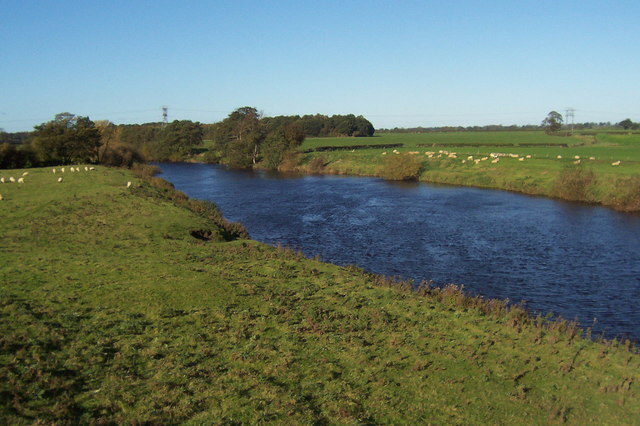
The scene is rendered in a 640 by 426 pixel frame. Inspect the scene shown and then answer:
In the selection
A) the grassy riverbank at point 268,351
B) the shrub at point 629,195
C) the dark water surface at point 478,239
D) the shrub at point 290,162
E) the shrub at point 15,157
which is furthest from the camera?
the shrub at point 290,162

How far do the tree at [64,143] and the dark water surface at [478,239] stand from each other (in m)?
16.7

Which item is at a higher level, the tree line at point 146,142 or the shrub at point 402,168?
the tree line at point 146,142

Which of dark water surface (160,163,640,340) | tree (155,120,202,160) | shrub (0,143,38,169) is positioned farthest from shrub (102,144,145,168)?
tree (155,120,202,160)

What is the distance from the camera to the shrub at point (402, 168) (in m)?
85.0

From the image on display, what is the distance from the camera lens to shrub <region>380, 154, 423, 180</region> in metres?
85.0

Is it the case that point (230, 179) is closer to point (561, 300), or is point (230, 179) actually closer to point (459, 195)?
point (459, 195)

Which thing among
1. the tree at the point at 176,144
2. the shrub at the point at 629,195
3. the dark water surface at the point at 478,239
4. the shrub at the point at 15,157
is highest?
the tree at the point at 176,144

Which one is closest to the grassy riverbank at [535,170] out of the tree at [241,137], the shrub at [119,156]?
the tree at [241,137]

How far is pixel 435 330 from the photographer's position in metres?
16.6

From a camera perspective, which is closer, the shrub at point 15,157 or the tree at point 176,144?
the shrub at point 15,157

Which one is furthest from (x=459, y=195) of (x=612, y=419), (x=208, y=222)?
(x=612, y=419)

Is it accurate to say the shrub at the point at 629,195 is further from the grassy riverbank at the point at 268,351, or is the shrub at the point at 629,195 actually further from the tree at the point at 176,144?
the tree at the point at 176,144

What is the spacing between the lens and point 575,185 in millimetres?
58531

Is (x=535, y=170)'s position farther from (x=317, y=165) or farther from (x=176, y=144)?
(x=176, y=144)
